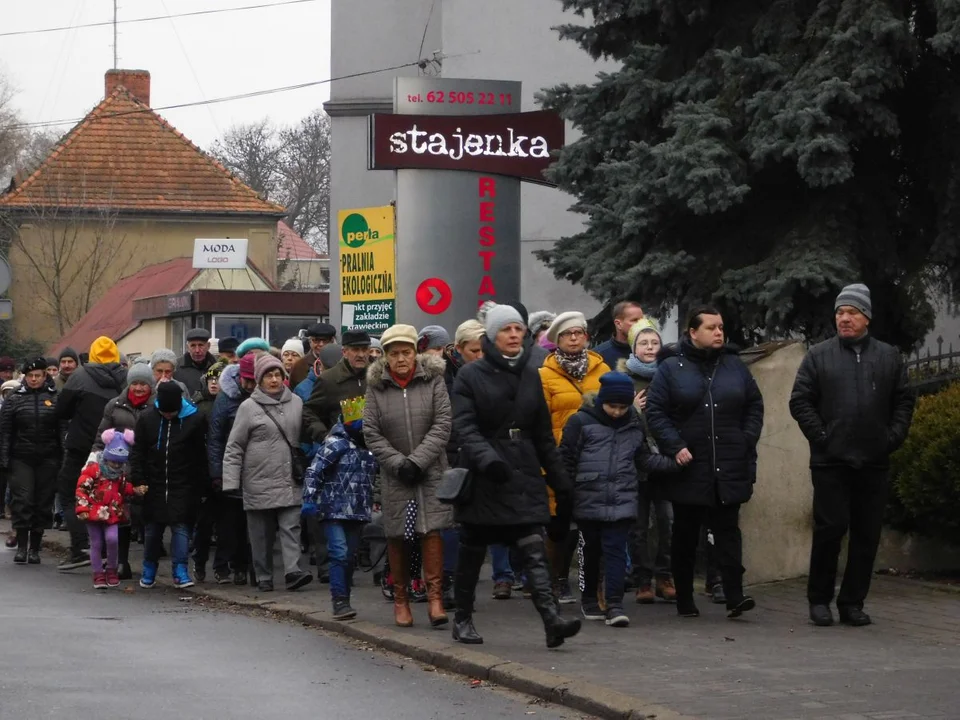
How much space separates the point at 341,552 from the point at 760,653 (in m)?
3.16

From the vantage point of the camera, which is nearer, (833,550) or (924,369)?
(833,550)

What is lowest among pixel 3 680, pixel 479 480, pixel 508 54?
pixel 3 680

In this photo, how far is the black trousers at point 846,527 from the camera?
1060cm

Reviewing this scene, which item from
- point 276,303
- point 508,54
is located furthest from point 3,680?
point 276,303

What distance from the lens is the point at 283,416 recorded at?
13414 millimetres

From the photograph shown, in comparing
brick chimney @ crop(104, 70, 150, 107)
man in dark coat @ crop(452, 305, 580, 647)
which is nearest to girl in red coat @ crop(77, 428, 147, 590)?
man in dark coat @ crop(452, 305, 580, 647)

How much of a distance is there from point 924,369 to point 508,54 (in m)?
17.1

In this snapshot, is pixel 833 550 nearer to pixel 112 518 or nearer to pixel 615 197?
pixel 615 197

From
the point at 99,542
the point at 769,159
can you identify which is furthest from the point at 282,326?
the point at 769,159

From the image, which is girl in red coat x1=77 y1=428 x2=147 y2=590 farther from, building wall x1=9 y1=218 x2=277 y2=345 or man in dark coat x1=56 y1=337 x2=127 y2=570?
building wall x1=9 y1=218 x2=277 y2=345

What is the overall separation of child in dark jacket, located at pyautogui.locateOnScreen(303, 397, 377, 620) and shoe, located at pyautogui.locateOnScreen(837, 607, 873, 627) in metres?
3.10

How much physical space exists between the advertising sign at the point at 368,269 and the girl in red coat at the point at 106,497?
5.32 metres

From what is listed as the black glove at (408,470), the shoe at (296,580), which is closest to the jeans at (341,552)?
the black glove at (408,470)

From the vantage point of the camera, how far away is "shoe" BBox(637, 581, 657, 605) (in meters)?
12.0
